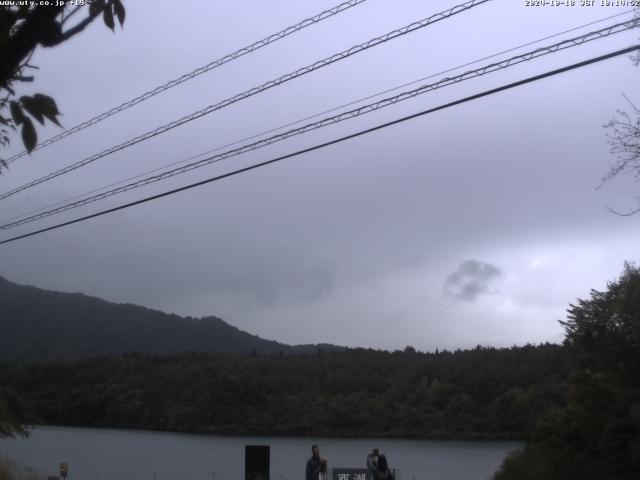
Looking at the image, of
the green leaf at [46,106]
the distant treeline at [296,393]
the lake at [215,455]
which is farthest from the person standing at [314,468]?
the distant treeline at [296,393]

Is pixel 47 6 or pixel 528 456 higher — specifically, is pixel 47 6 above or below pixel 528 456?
above

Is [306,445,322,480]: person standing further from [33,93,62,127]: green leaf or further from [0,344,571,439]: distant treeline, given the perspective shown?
[0,344,571,439]: distant treeline

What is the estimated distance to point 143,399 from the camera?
45406mm

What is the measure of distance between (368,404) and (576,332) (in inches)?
928

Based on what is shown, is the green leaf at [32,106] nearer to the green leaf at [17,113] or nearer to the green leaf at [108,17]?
the green leaf at [17,113]

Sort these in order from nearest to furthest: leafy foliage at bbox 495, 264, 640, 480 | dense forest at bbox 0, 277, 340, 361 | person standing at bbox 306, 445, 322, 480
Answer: leafy foliage at bbox 495, 264, 640, 480, person standing at bbox 306, 445, 322, 480, dense forest at bbox 0, 277, 340, 361

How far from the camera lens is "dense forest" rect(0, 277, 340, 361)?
73.4m

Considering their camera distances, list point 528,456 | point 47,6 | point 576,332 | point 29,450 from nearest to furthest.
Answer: point 47,6
point 576,332
point 528,456
point 29,450

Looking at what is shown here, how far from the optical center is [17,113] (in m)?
3.58

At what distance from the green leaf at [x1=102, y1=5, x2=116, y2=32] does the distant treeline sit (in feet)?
107

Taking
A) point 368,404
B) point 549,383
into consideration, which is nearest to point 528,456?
point 549,383

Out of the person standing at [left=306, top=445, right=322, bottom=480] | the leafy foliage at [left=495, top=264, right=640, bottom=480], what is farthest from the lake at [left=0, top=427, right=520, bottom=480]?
the leafy foliage at [left=495, top=264, right=640, bottom=480]

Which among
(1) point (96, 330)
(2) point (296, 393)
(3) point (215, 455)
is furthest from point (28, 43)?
(1) point (96, 330)

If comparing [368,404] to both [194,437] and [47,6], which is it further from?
[47,6]
